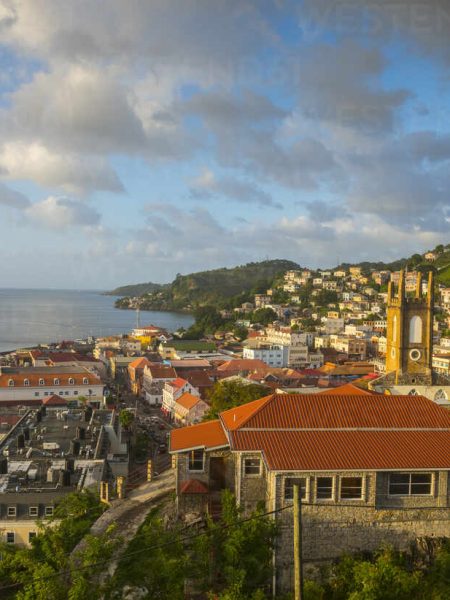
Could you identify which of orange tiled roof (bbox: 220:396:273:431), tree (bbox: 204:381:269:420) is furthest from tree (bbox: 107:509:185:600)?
tree (bbox: 204:381:269:420)

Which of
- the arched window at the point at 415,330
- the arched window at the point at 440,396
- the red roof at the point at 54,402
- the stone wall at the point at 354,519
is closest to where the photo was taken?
the stone wall at the point at 354,519

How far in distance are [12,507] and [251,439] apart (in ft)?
30.4

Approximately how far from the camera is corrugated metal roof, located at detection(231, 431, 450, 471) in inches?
481

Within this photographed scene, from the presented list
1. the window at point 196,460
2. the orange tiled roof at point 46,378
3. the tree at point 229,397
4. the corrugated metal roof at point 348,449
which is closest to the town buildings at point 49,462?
the tree at point 229,397

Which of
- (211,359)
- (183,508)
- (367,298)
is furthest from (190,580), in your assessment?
(367,298)

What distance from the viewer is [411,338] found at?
86.1 feet

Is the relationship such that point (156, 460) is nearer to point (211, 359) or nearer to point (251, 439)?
point (251, 439)

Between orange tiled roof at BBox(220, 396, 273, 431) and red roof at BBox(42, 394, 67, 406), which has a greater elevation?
orange tiled roof at BBox(220, 396, 273, 431)

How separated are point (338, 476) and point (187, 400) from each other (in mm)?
27848

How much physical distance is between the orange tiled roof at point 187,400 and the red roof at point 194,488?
77.8 ft

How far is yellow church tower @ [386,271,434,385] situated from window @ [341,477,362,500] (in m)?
14.2

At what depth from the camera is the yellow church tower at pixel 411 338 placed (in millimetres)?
25828

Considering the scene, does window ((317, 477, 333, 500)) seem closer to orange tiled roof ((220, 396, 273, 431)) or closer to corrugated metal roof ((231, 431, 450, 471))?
corrugated metal roof ((231, 431, 450, 471))

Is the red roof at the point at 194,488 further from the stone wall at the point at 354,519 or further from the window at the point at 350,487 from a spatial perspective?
the window at the point at 350,487
